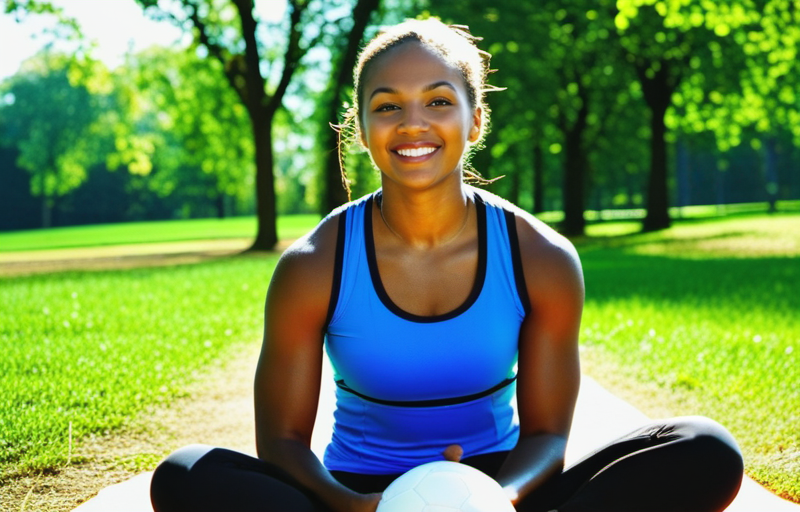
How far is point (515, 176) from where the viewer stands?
35.3 meters

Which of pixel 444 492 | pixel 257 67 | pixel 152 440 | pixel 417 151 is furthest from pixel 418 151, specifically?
pixel 257 67

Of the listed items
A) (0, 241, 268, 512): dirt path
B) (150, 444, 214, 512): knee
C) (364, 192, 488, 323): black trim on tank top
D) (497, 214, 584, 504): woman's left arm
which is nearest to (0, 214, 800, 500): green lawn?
(0, 241, 268, 512): dirt path

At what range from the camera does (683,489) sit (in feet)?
7.55

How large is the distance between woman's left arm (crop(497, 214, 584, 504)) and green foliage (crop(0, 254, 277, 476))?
240 cm

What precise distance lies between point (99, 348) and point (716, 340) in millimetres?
4997

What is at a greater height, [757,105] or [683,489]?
[757,105]

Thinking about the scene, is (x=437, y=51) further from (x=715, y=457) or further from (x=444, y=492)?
(x=715, y=457)

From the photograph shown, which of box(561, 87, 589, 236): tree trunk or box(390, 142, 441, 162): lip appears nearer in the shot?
box(390, 142, 441, 162): lip

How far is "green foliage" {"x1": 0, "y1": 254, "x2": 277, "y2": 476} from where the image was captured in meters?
4.36

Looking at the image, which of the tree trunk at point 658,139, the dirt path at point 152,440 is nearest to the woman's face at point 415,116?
the dirt path at point 152,440

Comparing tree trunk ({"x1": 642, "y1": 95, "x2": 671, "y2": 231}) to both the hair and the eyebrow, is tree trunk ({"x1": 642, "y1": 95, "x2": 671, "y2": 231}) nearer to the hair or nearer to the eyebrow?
the hair

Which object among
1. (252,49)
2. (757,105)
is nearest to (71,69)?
(252,49)

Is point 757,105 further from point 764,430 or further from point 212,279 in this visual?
point 764,430

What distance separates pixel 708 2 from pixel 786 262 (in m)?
4.70
